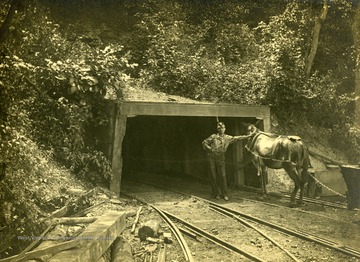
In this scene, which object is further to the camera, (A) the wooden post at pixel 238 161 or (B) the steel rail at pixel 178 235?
(A) the wooden post at pixel 238 161

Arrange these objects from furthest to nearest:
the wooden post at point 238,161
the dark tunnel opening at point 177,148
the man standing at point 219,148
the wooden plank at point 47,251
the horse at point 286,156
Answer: the dark tunnel opening at point 177,148, the wooden post at point 238,161, the man standing at point 219,148, the horse at point 286,156, the wooden plank at point 47,251

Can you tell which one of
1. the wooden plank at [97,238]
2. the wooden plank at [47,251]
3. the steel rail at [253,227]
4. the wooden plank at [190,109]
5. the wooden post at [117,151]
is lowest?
the steel rail at [253,227]

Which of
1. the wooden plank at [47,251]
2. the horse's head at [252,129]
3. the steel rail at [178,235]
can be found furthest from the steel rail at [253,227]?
the wooden plank at [47,251]

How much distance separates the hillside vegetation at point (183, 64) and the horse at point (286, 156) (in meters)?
4.00

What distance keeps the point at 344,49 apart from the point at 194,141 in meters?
8.63

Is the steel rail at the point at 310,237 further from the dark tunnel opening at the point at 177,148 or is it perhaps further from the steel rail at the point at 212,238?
the dark tunnel opening at the point at 177,148

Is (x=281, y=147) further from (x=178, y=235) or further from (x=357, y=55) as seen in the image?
(x=357, y=55)

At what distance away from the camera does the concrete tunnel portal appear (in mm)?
9820

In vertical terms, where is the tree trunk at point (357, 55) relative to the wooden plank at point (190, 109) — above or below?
above

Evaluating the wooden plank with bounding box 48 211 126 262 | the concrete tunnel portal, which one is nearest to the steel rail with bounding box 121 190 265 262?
the wooden plank with bounding box 48 211 126 262

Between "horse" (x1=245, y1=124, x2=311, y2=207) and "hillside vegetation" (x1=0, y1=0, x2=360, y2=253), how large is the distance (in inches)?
158

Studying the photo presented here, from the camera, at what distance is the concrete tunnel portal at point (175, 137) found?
32.2 feet

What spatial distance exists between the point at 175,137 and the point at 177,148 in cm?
49

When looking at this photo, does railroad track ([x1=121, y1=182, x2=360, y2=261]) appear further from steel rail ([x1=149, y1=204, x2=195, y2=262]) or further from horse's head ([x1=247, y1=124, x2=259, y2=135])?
horse's head ([x1=247, y1=124, x2=259, y2=135])
